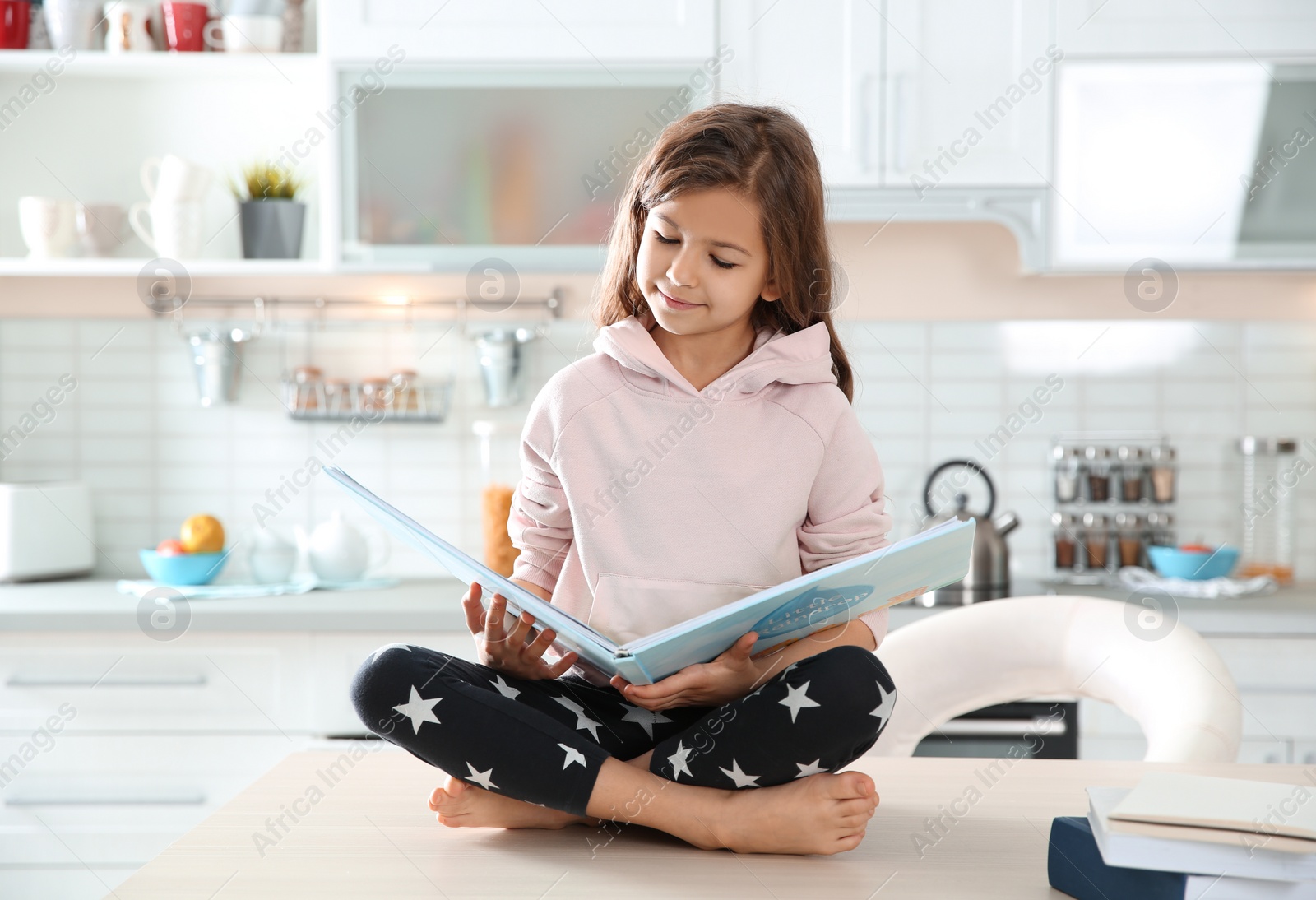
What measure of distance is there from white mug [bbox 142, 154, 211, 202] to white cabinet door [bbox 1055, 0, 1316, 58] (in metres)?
1.73

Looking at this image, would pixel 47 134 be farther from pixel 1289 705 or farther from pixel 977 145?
pixel 1289 705

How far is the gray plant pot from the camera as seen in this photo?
86.6 inches

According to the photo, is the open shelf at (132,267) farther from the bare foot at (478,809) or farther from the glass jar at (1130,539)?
the glass jar at (1130,539)

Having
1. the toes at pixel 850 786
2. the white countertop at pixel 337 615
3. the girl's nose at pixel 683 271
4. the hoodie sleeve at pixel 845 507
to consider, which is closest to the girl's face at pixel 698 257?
the girl's nose at pixel 683 271

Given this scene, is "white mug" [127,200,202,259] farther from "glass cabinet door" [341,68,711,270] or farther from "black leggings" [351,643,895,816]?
"black leggings" [351,643,895,816]

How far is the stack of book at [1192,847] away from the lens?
23.6 inches

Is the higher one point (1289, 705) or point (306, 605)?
point (306, 605)

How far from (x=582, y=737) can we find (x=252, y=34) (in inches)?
73.5

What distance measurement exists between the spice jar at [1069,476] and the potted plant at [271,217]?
161 centimetres

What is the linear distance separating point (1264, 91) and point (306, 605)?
1.96 meters

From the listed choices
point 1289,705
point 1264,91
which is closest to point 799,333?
point 1289,705

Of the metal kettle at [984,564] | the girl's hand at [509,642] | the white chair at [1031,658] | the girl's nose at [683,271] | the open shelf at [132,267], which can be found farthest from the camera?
the open shelf at [132,267]

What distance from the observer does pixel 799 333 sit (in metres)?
1.03

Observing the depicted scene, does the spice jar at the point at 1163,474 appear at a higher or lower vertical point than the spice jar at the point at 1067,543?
higher
